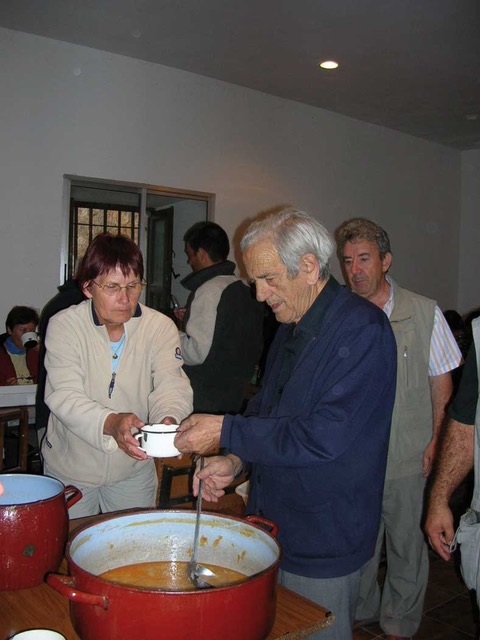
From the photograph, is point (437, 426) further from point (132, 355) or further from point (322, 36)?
point (322, 36)

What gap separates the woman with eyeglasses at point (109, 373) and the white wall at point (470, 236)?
6.95 meters

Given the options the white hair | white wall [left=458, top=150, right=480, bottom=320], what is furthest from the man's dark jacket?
white wall [left=458, top=150, right=480, bottom=320]

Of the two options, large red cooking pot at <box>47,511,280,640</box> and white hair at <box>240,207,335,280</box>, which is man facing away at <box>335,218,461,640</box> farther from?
large red cooking pot at <box>47,511,280,640</box>

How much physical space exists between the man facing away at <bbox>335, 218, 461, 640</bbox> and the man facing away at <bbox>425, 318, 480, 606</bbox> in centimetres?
65

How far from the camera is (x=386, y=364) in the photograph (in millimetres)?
1422

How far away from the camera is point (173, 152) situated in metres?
5.32

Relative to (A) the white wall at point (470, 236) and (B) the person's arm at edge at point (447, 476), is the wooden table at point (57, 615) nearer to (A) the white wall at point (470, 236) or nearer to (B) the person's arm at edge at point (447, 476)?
(B) the person's arm at edge at point (447, 476)

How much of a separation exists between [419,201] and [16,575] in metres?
7.18

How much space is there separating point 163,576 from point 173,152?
15.1 ft

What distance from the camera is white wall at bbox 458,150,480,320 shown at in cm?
802


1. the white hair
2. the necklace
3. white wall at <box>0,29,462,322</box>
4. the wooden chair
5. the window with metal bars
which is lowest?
the wooden chair

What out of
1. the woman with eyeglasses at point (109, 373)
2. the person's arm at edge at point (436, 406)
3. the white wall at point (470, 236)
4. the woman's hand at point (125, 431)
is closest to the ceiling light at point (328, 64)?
the person's arm at edge at point (436, 406)

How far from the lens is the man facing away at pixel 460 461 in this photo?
5.07 feet

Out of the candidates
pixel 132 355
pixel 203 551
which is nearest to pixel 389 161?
pixel 132 355
